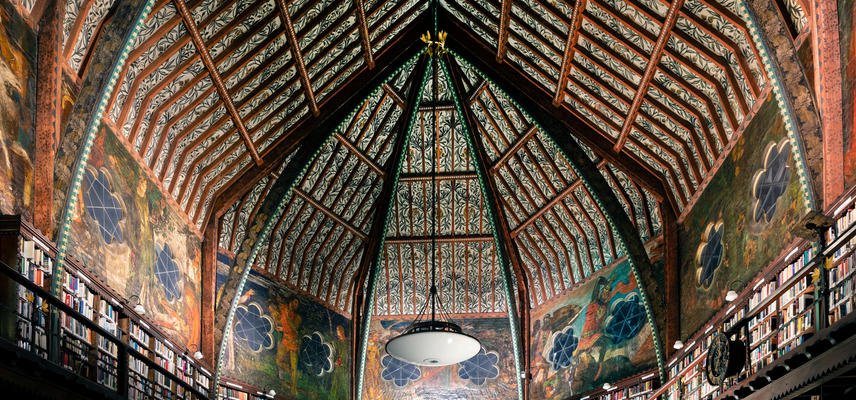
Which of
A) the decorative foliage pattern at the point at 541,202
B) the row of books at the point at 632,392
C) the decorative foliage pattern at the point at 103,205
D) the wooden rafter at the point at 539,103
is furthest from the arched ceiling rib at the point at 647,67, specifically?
the decorative foliage pattern at the point at 103,205

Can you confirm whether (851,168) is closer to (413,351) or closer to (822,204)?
(822,204)

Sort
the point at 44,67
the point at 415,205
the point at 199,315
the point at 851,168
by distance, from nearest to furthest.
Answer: the point at 851,168
the point at 44,67
the point at 199,315
the point at 415,205

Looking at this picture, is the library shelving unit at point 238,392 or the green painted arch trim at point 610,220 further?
the library shelving unit at point 238,392

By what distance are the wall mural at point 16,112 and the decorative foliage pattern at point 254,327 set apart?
7.42 meters

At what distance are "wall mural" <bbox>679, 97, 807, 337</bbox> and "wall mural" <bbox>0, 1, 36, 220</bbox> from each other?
9.52 m

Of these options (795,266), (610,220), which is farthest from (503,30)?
(795,266)

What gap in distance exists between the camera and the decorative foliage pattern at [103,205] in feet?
38.7

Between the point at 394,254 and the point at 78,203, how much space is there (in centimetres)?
1064

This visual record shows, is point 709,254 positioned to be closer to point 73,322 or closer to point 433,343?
point 433,343

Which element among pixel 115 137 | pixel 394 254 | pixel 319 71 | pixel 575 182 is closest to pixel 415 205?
pixel 394 254

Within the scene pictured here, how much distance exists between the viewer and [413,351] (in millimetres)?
13680

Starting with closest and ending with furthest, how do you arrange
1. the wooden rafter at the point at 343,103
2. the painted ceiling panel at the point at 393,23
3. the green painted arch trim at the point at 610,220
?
1. the green painted arch trim at the point at 610,220
2. the painted ceiling panel at the point at 393,23
3. the wooden rafter at the point at 343,103

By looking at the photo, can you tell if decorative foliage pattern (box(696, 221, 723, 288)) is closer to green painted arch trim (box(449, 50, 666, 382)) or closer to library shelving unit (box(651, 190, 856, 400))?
library shelving unit (box(651, 190, 856, 400))

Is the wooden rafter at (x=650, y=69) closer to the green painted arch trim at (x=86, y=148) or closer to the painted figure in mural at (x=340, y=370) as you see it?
the green painted arch trim at (x=86, y=148)
